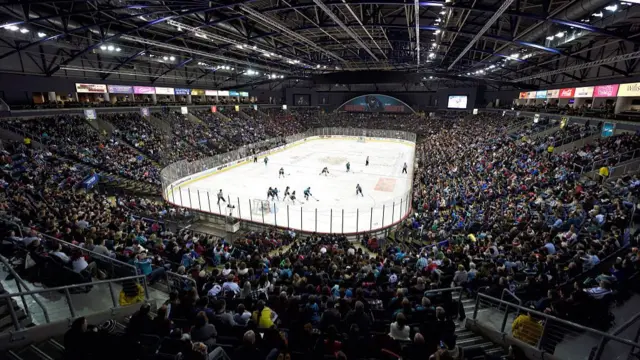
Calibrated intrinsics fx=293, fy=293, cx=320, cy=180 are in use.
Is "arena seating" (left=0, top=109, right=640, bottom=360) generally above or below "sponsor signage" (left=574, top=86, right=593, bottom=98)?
below

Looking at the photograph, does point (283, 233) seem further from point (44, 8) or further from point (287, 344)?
point (44, 8)

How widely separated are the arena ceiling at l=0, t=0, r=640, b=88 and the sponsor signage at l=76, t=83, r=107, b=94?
4.81ft

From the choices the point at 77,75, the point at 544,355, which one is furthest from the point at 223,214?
the point at 77,75

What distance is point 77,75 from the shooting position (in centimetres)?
3188

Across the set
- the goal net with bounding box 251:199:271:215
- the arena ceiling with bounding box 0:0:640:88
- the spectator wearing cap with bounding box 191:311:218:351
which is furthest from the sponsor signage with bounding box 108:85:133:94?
the spectator wearing cap with bounding box 191:311:218:351

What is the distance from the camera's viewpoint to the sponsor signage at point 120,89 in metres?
34.4

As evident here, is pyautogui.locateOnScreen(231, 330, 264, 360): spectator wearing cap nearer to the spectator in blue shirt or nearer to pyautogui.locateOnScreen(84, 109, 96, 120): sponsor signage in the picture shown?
the spectator in blue shirt

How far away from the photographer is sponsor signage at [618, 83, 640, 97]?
63.8 feet

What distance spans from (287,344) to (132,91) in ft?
137

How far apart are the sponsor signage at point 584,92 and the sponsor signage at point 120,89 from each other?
48.3 m

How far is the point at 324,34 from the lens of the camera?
83.2ft

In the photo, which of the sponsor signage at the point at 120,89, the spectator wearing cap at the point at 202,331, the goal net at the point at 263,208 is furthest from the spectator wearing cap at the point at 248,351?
the sponsor signage at the point at 120,89

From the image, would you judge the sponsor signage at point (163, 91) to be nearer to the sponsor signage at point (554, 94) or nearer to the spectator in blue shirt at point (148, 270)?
the spectator in blue shirt at point (148, 270)

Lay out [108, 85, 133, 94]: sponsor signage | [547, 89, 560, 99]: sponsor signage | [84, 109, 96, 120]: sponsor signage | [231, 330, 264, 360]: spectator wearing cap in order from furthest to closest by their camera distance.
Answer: [108, 85, 133, 94]: sponsor signage, [547, 89, 560, 99]: sponsor signage, [84, 109, 96, 120]: sponsor signage, [231, 330, 264, 360]: spectator wearing cap
